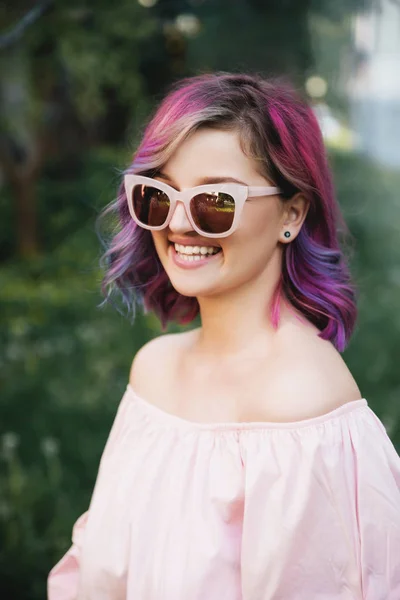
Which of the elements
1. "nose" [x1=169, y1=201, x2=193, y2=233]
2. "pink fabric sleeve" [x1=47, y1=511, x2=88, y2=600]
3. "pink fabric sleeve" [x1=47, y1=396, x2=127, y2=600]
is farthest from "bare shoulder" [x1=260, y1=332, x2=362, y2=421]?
"pink fabric sleeve" [x1=47, y1=511, x2=88, y2=600]

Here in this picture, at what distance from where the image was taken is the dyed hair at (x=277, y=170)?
1.62 metres

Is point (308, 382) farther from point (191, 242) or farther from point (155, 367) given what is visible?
point (155, 367)

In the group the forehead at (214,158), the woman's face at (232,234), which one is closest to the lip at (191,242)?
the woman's face at (232,234)

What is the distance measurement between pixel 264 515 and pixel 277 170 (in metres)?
0.70

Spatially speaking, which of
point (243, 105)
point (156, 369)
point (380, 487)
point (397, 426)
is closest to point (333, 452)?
point (380, 487)

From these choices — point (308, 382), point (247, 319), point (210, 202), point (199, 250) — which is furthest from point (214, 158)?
point (308, 382)

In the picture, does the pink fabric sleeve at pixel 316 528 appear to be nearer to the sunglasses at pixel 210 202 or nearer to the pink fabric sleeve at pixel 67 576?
the sunglasses at pixel 210 202

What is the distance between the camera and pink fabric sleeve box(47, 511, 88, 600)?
199cm

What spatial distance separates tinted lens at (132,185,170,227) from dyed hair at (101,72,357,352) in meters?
0.05

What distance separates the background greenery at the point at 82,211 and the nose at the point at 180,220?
204 cm

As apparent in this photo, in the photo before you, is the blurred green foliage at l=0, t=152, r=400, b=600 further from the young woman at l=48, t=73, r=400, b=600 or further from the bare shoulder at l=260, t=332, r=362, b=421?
the bare shoulder at l=260, t=332, r=362, b=421

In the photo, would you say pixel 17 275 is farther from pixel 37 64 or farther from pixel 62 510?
pixel 62 510

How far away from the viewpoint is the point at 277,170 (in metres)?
1.63

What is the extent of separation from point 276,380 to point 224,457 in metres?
0.19
